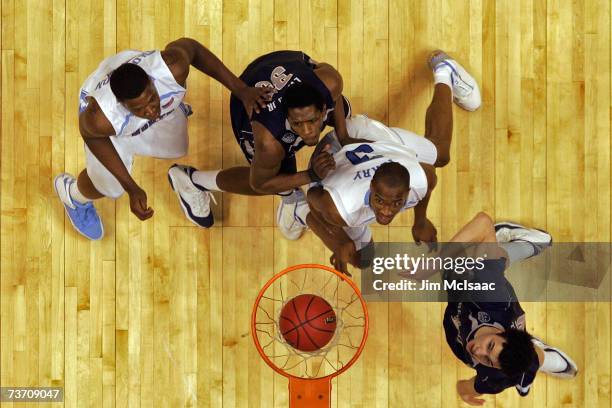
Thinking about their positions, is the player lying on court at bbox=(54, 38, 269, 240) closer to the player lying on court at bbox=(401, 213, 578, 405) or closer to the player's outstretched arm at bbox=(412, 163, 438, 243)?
the player's outstretched arm at bbox=(412, 163, 438, 243)

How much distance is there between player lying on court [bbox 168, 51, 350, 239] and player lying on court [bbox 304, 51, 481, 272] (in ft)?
0.40

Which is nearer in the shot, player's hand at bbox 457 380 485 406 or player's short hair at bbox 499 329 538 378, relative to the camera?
player's short hair at bbox 499 329 538 378

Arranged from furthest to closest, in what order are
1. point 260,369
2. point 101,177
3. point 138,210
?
point 260,369 → point 101,177 → point 138,210

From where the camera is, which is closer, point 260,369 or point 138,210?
point 138,210

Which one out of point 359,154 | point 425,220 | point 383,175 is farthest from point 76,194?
point 425,220

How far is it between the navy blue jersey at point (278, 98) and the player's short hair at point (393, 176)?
0.43m

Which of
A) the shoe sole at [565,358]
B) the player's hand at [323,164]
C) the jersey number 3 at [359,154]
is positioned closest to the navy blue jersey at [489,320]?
Result: the shoe sole at [565,358]

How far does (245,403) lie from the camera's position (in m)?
3.66

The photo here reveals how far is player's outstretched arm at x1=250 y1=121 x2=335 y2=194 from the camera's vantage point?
2.90m

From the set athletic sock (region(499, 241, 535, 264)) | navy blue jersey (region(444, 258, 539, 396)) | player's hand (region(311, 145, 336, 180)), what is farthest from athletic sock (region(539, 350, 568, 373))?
player's hand (region(311, 145, 336, 180))

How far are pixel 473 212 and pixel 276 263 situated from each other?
3.86 feet

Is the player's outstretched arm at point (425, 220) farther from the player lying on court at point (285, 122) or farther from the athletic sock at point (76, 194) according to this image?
the athletic sock at point (76, 194)

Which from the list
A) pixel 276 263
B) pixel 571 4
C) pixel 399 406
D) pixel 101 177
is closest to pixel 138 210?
pixel 101 177

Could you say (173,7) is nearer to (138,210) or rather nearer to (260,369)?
(138,210)
